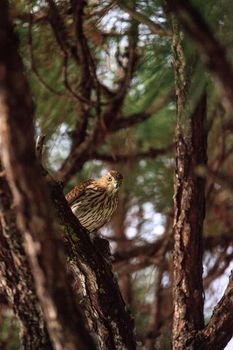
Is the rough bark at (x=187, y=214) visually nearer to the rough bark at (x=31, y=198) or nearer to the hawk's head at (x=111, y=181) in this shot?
the rough bark at (x=31, y=198)

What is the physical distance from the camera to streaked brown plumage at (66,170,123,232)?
4.95m

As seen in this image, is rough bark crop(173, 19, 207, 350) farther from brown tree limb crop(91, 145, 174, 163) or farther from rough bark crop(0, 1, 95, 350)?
brown tree limb crop(91, 145, 174, 163)

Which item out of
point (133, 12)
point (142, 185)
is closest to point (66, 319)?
point (133, 12)

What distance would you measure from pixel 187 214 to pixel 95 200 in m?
2.10

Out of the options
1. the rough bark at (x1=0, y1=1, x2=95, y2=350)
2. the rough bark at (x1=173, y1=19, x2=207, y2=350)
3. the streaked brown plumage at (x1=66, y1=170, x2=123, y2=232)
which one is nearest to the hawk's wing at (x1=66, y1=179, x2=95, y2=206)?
the streaked brown plumage at (x1=66, y1=170, x2=123, y2=232)

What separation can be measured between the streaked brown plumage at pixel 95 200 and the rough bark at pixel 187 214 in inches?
69.5

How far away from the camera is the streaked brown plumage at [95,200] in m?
4.95

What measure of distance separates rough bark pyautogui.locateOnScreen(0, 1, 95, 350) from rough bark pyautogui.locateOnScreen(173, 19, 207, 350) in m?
1.48

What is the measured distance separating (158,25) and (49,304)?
2403 mm

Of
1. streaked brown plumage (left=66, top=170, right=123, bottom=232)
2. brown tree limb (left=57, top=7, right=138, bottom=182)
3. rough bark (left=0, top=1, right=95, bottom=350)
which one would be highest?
brown tree limb (left=57, top=7, right=138, bottom=182)

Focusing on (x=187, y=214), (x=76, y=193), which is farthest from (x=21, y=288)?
(x=76, y=193)

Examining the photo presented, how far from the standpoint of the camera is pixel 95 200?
5.12 metres

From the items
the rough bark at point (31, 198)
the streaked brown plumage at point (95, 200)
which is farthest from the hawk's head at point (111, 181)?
the rough bark at point (31, 198)

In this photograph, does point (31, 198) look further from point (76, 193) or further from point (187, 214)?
point (76, 193)
